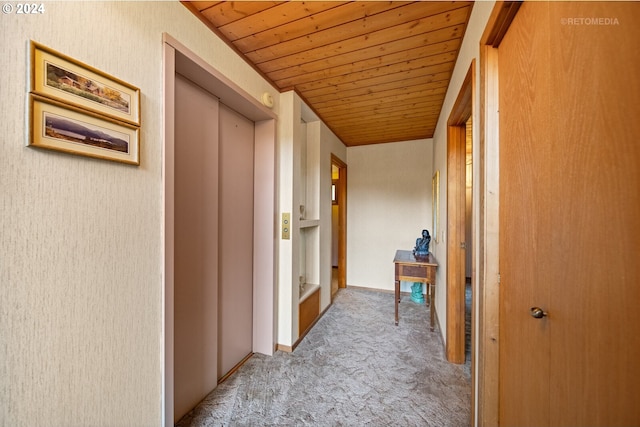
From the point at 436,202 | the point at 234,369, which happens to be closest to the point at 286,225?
the point at 234,369

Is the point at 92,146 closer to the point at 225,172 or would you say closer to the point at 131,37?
the point at 131,37

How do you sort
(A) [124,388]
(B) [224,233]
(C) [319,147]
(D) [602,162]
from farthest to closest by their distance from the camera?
(C) [319,147] → (B) [224,233] → (A) [124,388] → (D) [602,162]

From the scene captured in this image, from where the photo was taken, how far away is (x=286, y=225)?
2129mm

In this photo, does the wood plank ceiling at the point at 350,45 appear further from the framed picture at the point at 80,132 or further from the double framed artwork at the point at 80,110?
the framed picture at the point at 80,132

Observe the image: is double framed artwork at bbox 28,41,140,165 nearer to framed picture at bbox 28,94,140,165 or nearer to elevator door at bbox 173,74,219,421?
framed picture at bbox 28,94,140,165

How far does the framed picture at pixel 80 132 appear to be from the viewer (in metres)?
0.77

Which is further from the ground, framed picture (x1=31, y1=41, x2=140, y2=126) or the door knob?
framed picture (x1=31, y1=41, x2=140, y2=126)

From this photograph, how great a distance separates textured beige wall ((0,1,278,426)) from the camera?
729 millimetres

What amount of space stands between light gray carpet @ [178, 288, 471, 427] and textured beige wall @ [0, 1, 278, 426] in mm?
603

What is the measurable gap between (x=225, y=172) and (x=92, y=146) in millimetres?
935

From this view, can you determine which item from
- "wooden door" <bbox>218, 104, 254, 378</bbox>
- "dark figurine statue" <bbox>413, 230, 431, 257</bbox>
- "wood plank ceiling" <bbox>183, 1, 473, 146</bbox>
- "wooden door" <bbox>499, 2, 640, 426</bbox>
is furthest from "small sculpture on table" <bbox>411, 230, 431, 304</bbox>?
"wooden door" <bbox>499, 2, 640, 426</bbox>

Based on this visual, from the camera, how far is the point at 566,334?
0.65 metres

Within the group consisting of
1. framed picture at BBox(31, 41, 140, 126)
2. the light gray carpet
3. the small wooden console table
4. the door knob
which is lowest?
the light gray carpet

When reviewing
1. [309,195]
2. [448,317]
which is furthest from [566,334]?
[309,195]
